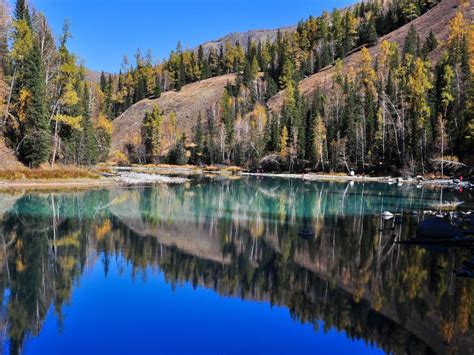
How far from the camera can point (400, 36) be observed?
13488cm

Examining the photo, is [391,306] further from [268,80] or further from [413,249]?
[268,80]

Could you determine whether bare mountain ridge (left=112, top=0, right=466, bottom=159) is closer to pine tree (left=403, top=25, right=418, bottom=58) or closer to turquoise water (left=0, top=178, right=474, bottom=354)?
pine tree (left=403, top=25, right=418, bottom=58)

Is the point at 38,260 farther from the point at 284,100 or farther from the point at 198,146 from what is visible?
the point at 198,146

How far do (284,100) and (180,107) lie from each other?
48731 millimetres

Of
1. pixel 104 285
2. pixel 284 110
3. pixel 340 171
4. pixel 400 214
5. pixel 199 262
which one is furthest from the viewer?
pixel 284 110

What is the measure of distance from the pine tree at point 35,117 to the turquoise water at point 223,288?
23.3m

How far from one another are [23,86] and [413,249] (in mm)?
45241

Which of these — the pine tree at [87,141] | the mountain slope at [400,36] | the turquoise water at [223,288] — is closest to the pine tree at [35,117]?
the pine tree at [87,141]

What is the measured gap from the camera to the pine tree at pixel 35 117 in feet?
156

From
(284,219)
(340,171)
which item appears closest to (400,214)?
(284,219)

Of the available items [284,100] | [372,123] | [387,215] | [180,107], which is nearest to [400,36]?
[284,100]

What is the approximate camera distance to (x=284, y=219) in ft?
92.7

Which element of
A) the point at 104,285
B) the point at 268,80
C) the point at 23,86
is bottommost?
the point at 104,285

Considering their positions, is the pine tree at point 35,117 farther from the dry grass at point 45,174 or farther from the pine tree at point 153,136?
the pine tree at point 153,136
